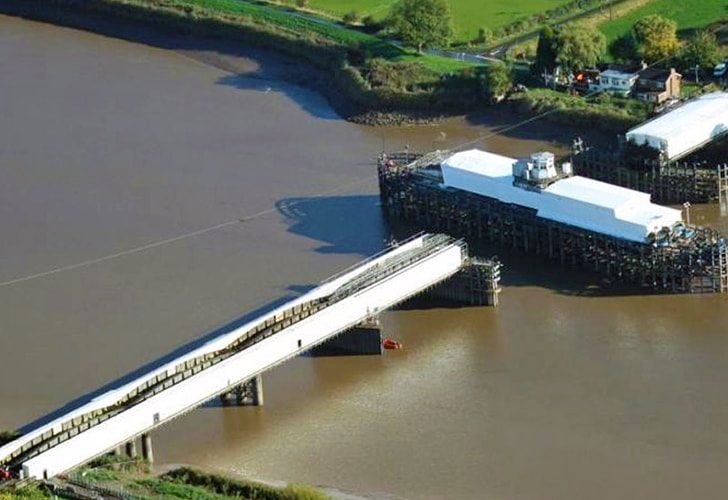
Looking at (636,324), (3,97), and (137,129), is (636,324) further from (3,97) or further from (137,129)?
(3,97)

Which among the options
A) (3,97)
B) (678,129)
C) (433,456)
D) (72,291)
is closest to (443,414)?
(433,456)

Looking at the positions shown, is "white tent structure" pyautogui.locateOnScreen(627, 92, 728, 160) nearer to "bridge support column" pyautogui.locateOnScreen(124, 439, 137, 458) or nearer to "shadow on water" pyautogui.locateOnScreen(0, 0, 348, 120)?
"shadow on water" pyautogui.locateOnScreen(0, 0, 348, 120)

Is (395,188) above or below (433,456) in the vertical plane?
above

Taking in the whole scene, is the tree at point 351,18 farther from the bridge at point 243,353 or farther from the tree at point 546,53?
the bridge at point 243,353

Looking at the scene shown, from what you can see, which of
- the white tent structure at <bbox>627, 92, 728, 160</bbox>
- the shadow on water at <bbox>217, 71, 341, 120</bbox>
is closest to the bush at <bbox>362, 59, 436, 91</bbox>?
the shadow on water at <bbox>217, 71, 341, 120</bbox>

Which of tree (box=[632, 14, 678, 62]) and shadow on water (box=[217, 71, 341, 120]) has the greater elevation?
tree (box=[632, 14, 678, 62])

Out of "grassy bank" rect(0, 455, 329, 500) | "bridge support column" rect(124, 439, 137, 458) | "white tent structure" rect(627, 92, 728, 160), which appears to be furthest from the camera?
"white tent structure" rect(627, 92, 728, 160)

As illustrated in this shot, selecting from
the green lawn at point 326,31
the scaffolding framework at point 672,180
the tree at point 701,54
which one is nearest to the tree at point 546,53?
the green lawn at point 326,31

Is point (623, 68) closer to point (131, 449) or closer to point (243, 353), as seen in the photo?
point (243, 353)
